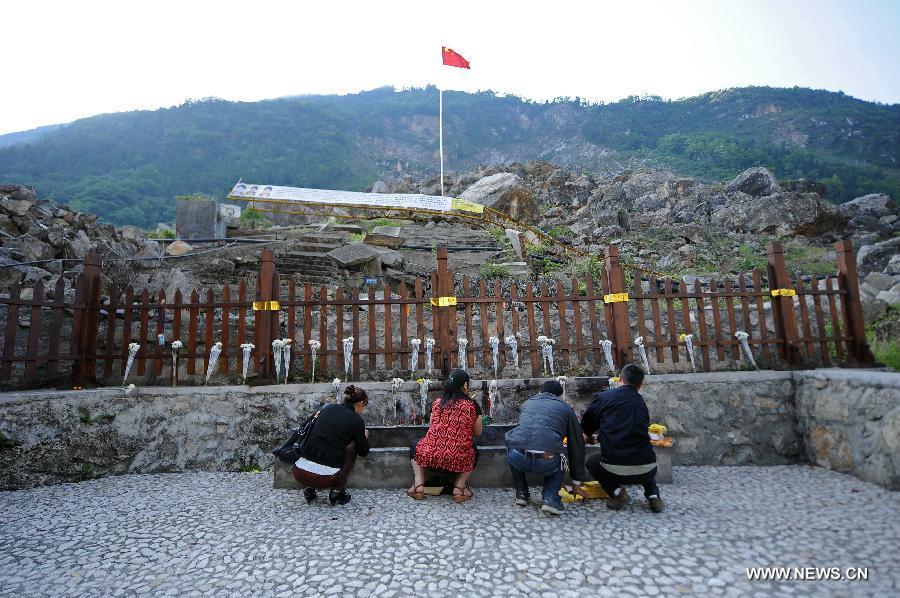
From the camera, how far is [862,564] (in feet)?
9.18

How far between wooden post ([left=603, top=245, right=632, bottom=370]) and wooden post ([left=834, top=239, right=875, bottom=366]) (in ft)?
9.39

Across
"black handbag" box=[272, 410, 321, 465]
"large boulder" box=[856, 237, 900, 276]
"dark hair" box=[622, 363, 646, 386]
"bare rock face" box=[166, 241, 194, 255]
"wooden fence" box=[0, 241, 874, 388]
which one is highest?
"bare rock face" box=[166, 241, 194, 255]

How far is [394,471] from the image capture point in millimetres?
4543

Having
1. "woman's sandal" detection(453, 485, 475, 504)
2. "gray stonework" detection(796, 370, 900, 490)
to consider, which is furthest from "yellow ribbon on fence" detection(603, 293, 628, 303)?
"woman's sandal" detection(453, 485, 475, 504)

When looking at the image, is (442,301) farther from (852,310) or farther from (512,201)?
(512,201)

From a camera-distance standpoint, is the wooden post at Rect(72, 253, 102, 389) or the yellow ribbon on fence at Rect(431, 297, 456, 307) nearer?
the wooden post at Rect(72, 253, 102, 389)

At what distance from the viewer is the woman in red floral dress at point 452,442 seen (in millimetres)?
4195

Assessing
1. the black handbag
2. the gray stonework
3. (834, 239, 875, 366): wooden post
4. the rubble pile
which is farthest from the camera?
the rubble pile

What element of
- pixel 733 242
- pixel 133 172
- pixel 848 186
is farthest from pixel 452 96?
pixel 733 242

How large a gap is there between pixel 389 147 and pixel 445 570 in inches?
2924

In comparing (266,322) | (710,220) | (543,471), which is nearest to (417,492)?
(543,471)

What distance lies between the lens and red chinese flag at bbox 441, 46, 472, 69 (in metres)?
16.9

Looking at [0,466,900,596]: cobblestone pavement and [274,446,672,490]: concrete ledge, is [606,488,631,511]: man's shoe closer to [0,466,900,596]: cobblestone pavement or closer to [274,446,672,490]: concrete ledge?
[0,466,900,596]: cobblestone pavement

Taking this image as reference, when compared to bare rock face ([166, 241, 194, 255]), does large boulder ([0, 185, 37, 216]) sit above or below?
above
